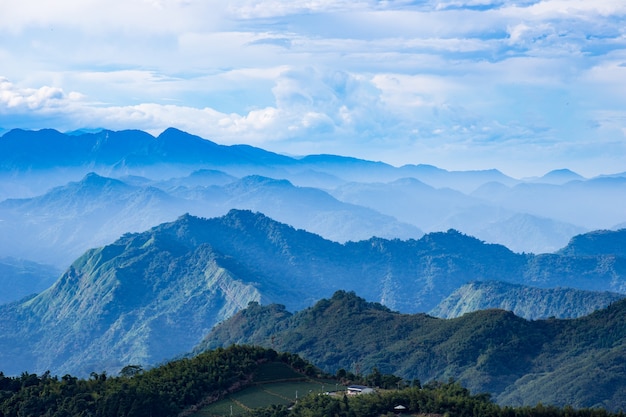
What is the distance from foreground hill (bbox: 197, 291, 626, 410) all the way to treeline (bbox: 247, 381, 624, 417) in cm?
6031

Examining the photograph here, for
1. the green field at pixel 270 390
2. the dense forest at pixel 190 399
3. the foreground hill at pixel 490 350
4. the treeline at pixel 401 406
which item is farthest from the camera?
the foreground hill at pixel 490 350

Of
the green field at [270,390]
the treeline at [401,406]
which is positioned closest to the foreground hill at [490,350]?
the green field at [270,390]

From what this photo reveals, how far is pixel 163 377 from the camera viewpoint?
299 feet

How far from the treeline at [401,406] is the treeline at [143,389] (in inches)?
317

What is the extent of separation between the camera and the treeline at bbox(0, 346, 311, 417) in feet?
268

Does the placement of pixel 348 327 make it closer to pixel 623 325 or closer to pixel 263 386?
pixel 623 325

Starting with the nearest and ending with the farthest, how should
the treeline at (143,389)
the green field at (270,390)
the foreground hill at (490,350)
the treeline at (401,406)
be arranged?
the treeline at (401,406) → the treeline at (143,389) → the green field at (270,390) → the foreground hill at (490,350)

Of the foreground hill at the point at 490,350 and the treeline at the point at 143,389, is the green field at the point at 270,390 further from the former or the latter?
the foreground hill at the point at 490,350

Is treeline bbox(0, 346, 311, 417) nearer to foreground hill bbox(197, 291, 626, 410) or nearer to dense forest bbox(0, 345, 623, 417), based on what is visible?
dense forest bbox(0, 345, 623, 417)

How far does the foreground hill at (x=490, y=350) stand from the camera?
468 ft

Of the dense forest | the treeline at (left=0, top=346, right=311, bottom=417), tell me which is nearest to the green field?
the treeline at (left=0, top=346, right=311, bottom=417)

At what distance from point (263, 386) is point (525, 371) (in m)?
73.1

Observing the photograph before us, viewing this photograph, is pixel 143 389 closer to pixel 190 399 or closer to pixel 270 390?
pixel 190 399

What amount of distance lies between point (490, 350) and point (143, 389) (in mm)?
86002
